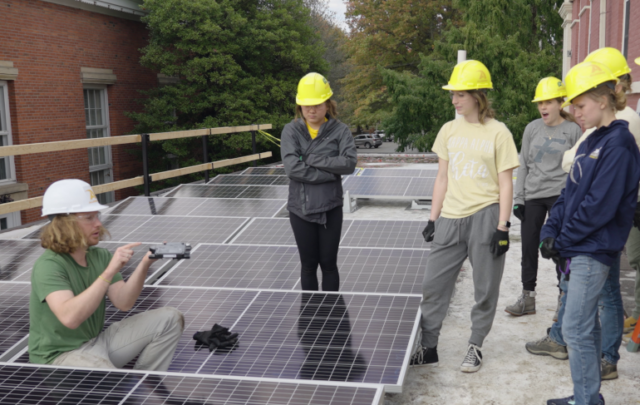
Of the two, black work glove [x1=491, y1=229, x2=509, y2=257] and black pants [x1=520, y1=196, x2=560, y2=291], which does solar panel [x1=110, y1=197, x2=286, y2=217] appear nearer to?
black pants [x1=520, y1=196, x2=560, y2=291]

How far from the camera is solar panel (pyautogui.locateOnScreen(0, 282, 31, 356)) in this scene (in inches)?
146

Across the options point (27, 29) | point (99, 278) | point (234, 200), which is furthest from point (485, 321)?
point (27, 29)

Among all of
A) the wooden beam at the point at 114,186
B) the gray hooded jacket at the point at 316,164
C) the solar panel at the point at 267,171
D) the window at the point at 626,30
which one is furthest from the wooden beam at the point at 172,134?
the window at the point at 626,30

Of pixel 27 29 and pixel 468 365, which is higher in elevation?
pixel 27 29

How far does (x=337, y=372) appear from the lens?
3209mm

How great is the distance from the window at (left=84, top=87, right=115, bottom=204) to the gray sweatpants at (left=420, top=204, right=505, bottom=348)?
57.6 feet

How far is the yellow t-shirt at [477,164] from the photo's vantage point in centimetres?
394

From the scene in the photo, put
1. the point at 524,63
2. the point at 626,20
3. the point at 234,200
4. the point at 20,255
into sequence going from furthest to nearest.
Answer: the point at 524,63
the point at 626,20
the point at 234,200
the point at 20,255

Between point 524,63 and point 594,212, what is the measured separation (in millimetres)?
18047

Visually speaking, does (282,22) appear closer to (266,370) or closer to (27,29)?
(27,29)

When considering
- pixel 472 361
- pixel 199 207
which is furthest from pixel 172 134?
pixel 472 361

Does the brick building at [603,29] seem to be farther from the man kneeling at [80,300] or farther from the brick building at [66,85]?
the brick building at [66,85]

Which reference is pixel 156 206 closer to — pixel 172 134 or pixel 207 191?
pixel 207 191

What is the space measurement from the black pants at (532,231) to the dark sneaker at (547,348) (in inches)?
28.8
